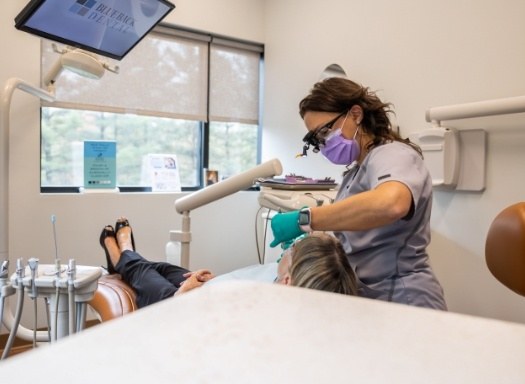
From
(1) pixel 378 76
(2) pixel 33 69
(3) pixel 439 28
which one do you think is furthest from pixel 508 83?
(2) pixel 33 69

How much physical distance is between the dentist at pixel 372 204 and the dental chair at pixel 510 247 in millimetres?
170

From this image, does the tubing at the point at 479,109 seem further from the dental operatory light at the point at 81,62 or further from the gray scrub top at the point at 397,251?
the dental operatory light at the point at 81,62

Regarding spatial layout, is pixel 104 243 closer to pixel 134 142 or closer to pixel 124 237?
pixel 124 237

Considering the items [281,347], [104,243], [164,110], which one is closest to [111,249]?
[104,243]

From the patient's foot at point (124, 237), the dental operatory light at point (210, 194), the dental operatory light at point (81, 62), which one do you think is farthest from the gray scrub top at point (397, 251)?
the patient's foot at point (124, 237)

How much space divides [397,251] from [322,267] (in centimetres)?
24

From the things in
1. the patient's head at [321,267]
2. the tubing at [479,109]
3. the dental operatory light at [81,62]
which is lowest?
the patient's head at [321,267]

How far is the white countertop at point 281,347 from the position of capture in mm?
385

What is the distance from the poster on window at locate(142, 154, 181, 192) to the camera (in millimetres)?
3090

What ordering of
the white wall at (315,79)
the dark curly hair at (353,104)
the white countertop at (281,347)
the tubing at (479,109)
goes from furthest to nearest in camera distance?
the white wall at (315,79)
the tubing at (479,109)
the dark curly hair at (353,104)
the white countertop at (281,347)

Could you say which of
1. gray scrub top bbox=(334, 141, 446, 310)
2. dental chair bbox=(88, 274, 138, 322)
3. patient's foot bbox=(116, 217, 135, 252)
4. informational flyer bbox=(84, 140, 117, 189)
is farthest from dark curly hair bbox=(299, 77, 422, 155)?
informational flyer bbox=(84, 140, 117, 189)

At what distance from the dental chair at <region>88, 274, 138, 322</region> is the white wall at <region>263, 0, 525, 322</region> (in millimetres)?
1429

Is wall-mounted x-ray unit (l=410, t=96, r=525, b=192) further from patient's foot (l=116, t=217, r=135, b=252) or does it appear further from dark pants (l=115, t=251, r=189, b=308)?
patient's foot (l=116, t=217, r=135, b=252)

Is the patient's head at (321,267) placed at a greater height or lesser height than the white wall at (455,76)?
lesser
